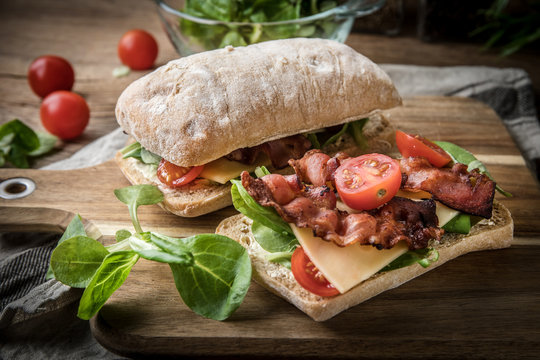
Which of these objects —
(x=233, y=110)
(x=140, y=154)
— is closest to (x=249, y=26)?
(x=233, y=110)

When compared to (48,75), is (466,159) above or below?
below

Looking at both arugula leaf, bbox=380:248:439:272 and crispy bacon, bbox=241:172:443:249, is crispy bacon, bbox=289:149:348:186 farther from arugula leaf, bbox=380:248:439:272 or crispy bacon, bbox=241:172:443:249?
arugula leaf, bbox=380:248:439:272

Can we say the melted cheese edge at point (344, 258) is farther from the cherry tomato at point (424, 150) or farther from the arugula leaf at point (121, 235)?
the arugula leaf at point (121, 235)

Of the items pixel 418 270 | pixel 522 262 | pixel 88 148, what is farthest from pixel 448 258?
pixel 88 148

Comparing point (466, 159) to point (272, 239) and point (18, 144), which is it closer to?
point (272, 239)

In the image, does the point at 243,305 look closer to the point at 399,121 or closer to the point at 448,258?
the point at 448,258

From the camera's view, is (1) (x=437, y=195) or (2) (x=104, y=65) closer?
(1) (x=437, y=195)
